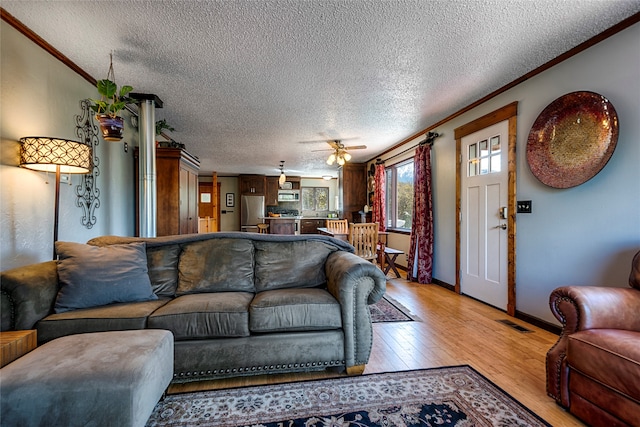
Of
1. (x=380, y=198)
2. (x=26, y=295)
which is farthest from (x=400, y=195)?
(x=26, y=295)

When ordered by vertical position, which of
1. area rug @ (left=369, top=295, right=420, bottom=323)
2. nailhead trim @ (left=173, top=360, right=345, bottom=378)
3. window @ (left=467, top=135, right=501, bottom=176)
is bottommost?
area rug @ (left=369, top=295, right=420, bottom=323)

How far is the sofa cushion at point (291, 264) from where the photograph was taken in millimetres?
2311

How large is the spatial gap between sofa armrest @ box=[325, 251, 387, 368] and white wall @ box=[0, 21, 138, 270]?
2.36 meters

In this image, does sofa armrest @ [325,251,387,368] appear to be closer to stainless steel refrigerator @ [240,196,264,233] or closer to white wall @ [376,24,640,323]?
white wall @ [376,24,640,323]

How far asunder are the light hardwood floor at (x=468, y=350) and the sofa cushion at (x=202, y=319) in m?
0.35

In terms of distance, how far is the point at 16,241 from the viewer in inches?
82.7

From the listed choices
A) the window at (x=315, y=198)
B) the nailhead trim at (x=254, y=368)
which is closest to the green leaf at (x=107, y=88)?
the nailhead trim at (x=254, y=368)

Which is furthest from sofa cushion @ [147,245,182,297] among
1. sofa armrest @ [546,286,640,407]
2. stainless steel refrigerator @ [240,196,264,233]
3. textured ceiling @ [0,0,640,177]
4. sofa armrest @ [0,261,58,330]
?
stainless steel refrigerator @ [240,196,264,233]

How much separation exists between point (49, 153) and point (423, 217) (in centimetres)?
430

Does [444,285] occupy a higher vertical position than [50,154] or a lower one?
lower

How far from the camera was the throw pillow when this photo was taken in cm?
179

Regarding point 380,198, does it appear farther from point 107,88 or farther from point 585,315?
point 107,88

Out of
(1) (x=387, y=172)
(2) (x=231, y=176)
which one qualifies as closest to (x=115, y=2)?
(1) (x=387, y=172)

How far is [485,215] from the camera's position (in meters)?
3.39
